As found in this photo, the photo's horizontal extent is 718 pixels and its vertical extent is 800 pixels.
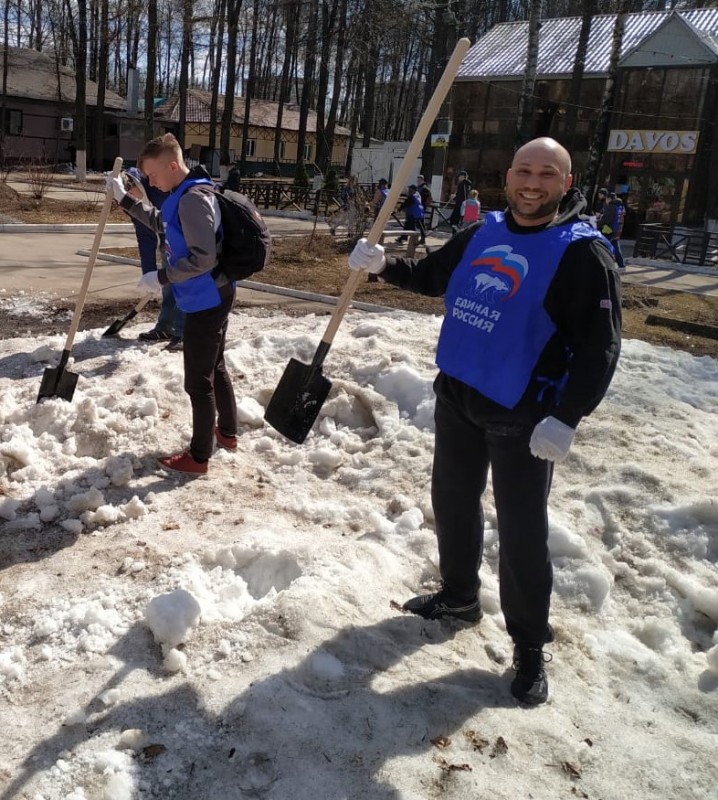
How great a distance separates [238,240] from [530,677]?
2426 millimetres

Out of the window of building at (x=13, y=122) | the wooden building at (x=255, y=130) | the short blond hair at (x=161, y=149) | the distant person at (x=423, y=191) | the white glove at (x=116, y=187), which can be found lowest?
the white glove at (x=116, y=187)

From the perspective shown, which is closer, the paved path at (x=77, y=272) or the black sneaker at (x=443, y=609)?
the black sneaker at (x=443, y=609)

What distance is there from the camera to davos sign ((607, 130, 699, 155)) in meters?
23.3

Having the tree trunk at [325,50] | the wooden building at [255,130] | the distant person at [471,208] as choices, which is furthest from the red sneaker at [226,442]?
the wooden building at [255,130]

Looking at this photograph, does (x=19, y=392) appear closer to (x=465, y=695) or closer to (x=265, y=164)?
(x=465, y=695)

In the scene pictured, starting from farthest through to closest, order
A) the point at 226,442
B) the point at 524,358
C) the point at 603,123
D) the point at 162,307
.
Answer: the point at 603,123 → the point at 162,307 → the point at 226,442 → the point at 524,358

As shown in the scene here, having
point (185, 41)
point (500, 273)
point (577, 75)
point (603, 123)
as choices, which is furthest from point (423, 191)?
point (500, 273)

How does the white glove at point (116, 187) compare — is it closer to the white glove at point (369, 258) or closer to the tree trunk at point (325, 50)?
the white glove at point (369, 258)

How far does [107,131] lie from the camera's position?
42.4 meters

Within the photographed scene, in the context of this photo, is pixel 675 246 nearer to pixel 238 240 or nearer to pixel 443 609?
pixel 238 240

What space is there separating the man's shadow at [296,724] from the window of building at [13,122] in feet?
144

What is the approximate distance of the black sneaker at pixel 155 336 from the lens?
6.05 meters

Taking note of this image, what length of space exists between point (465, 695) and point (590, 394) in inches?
44.9

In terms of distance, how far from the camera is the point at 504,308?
7.89 feet
